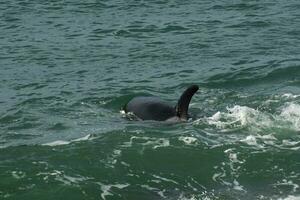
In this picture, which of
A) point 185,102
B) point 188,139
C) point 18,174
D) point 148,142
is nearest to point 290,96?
point 185,102

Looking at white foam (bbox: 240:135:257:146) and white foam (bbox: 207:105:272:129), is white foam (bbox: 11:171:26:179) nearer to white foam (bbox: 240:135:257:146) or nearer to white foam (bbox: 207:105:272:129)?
white foam (bbox: 240:135:257:146)

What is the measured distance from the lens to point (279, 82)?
62.7ft

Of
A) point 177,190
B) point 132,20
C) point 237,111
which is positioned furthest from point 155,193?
point 132,20

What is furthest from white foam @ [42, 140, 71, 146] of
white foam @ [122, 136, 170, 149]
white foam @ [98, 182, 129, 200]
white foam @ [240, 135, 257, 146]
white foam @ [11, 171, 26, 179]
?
white foam @ [240, 135, 257, 146]

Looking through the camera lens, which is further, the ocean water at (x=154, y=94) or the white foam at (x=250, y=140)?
the white foam at (x=250, y=140)

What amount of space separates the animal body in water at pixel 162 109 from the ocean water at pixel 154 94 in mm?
269

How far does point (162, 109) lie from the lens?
50.9 feet

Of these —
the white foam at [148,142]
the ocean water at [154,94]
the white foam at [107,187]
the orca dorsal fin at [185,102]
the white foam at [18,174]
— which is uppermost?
the orca dorsal fin at [185,102]

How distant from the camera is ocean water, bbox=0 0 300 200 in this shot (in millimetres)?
12016

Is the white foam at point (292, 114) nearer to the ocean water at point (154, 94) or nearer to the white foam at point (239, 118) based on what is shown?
the ocean water at point (154, 94)

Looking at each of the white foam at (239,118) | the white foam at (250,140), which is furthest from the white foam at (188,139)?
the white foam at (239,118)

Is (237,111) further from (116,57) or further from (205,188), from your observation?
(116,57)

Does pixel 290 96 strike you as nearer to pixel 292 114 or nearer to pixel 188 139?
pixel 292 114

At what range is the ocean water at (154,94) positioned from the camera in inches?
473
